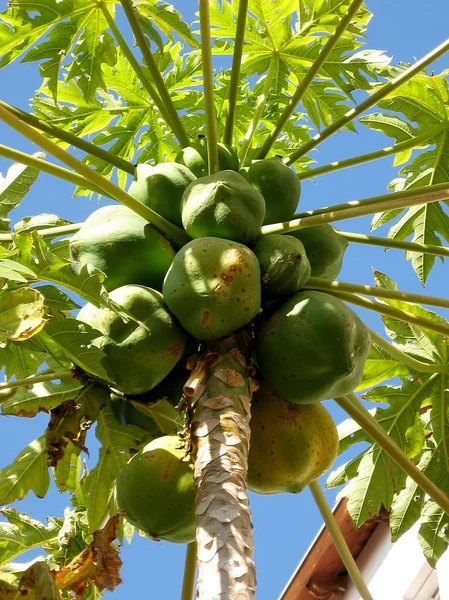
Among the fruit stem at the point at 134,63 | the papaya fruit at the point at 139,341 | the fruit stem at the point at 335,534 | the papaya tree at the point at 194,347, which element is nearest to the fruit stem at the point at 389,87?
the papaya tree at the point at 194,347

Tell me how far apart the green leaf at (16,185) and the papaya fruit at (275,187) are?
811mm

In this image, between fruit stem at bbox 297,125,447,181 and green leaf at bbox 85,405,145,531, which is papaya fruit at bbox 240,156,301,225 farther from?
green leaf at bbox 85,405,145,531

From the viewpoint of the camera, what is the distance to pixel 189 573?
8.08 feet

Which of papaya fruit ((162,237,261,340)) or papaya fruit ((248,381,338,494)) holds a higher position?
papaya fruit ((162,237,261,340))

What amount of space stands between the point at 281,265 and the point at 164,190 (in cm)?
57

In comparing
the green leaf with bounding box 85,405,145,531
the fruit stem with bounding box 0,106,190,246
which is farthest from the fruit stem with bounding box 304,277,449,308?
the green leaf with bounding box 85,405,145,531

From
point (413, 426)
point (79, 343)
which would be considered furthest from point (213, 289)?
point (413, 426)

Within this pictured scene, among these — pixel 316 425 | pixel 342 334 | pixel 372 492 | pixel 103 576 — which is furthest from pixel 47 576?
pixel 372 492

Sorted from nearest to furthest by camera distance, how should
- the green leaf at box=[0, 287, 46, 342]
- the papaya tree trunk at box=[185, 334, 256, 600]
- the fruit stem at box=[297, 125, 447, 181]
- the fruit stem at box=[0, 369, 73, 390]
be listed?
the papaya tree trunk at box=[185, 334, 256, 600], the green leaf at box=[0, 287, 46, 342], the fruit stem at box=[0, 369, 73, 390], the fruit stem at box=[297, 125, 447, 181]

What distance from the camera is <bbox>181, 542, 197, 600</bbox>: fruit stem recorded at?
7.97 ft

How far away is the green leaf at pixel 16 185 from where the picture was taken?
117 inches

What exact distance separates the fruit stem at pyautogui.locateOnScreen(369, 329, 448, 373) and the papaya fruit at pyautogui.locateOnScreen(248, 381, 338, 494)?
473 millimetres

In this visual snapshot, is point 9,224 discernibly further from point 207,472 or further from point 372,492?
point 372,492

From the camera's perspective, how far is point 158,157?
3.95m
